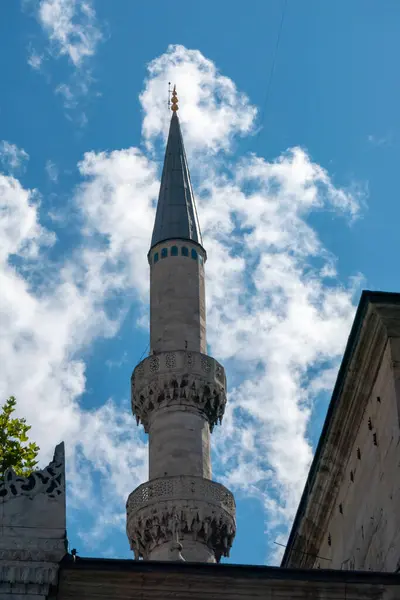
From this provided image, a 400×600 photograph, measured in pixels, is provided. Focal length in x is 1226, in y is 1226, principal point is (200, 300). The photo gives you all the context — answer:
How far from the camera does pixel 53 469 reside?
42.9 feet

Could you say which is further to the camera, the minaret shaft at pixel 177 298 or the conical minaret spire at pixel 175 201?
the conical minaret spire at pixel 175 201

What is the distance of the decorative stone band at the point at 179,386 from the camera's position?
106 ft

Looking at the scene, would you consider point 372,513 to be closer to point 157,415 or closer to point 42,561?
point 42,561

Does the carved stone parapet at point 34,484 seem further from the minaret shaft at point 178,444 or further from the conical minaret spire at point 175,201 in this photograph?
the conical minaret spire at point 175,201

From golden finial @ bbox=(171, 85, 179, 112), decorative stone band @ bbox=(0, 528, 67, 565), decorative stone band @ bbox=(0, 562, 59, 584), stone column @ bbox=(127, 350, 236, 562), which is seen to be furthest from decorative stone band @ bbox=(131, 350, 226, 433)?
decorative stone band @ bbox=(0, 562, 59, 584)

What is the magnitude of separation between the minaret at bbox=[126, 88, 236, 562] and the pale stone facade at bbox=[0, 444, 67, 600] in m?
16.4

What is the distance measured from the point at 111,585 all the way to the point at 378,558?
404cm

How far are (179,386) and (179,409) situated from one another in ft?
1.99

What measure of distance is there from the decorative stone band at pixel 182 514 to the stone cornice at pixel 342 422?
10.1 metres

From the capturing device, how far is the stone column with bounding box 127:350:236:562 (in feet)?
99.5

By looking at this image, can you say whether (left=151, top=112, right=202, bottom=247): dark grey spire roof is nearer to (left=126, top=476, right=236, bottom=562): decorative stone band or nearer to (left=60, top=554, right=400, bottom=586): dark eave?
(left=126, top=476, right=236, bottom=562): decorative stone band

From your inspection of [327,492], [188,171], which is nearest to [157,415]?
[188,171]

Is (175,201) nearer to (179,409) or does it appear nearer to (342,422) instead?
(179,409)

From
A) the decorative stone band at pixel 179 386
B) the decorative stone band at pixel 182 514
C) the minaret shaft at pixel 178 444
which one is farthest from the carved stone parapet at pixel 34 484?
the decorative stone band at pixel 179 386
